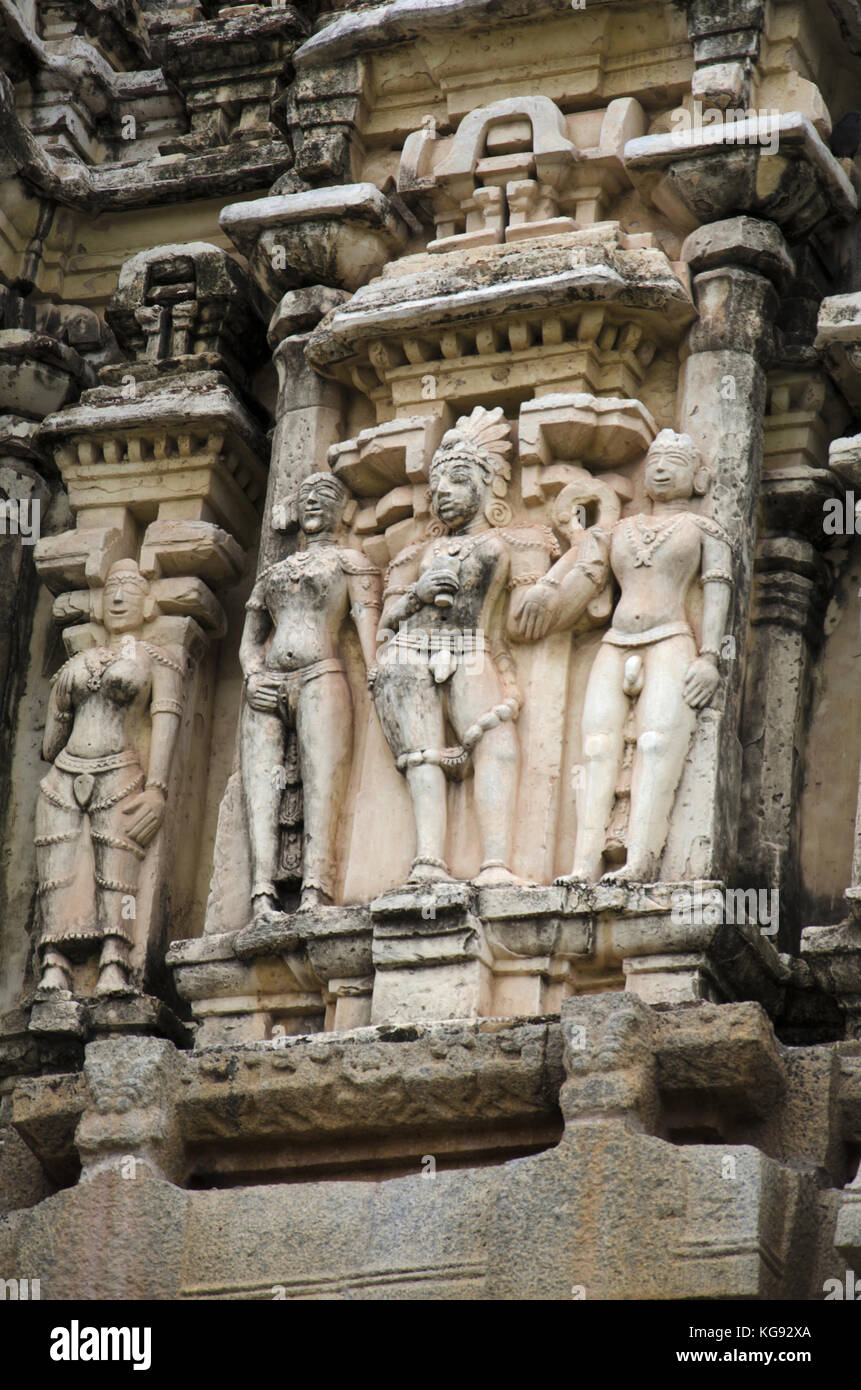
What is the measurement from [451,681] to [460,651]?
120mm

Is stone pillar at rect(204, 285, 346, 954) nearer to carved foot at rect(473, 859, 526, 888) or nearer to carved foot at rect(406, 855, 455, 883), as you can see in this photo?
carved foot at rect(406, 855, 455, 883)

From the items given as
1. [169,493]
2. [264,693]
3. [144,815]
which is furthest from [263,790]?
[169,493]

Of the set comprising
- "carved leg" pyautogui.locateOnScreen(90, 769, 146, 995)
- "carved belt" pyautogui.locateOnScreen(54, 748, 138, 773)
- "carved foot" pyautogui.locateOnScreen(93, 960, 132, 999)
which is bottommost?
"carved foot" pyautogui.locateOnScreen(93, 960, 132, 999)

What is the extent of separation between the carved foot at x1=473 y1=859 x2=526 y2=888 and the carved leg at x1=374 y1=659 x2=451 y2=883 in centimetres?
16

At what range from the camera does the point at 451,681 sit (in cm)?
1096

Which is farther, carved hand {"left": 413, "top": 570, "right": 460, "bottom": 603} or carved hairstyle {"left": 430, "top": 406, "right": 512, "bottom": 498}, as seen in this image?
carved hairstyle {"left": 430, "top": 406, "right": 512, "bottom": 498}

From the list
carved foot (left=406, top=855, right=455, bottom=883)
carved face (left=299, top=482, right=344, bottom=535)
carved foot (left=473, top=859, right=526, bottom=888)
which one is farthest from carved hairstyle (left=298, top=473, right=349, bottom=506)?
carved foot (left=473, top=859, right=526, bottom=888)

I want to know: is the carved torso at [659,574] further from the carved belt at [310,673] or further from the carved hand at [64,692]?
the carved hand at [64,692]

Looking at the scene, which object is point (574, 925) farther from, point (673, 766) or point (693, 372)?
point (693, 372)

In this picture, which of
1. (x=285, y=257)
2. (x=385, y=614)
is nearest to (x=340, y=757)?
(x=385, y=614)

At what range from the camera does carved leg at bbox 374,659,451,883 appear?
10.8 m

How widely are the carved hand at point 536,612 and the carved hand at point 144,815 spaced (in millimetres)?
1722

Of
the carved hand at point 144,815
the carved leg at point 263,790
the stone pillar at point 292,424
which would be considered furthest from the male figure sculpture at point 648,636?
the carved hand at point 144,815

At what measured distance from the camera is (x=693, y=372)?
1138 cm
